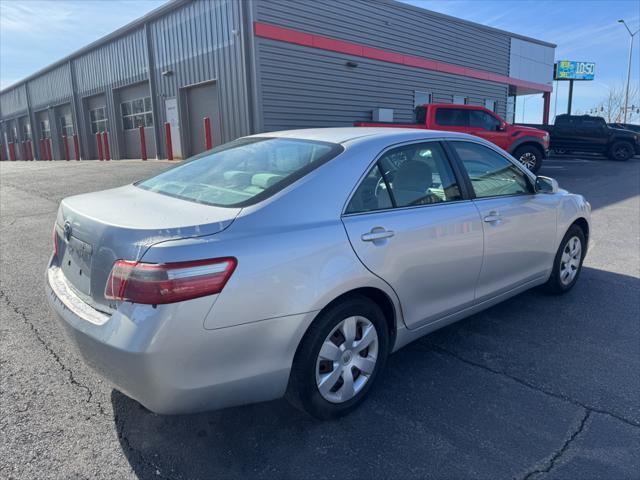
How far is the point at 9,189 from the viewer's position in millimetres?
11984

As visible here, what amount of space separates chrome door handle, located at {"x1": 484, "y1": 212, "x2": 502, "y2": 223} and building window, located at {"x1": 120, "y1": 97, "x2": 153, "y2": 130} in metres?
18.1

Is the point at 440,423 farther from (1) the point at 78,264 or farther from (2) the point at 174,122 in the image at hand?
(2) the point at 174,122

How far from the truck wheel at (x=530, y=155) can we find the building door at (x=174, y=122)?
11288 mm

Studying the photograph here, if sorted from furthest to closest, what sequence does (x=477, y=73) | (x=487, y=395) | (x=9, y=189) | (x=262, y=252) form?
(x=477, y=73)
(x=9, y=189)
(x=487, y=395)
(x=262, y=252)

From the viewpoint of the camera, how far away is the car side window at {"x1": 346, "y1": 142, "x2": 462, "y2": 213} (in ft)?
9.02

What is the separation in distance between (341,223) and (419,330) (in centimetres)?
100

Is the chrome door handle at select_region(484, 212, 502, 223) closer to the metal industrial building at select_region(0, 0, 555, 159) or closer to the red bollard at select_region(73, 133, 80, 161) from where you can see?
the metal industrial building at select_region(0, 0, 555, 159)

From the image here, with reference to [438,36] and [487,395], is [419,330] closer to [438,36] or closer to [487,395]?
[487,395]

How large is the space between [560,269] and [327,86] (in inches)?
507

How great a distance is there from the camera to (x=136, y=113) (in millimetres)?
20094

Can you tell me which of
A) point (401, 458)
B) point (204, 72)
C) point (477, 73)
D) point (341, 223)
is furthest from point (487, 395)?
point (477, 73)

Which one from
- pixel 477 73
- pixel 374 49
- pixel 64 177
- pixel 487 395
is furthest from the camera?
pixel 477 73

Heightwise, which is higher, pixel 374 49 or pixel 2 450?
pixel 374 49

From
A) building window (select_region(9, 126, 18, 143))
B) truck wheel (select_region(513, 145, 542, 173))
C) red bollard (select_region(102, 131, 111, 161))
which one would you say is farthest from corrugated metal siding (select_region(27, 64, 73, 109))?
truck wheel (select_region(513, 145, 542, 173))
